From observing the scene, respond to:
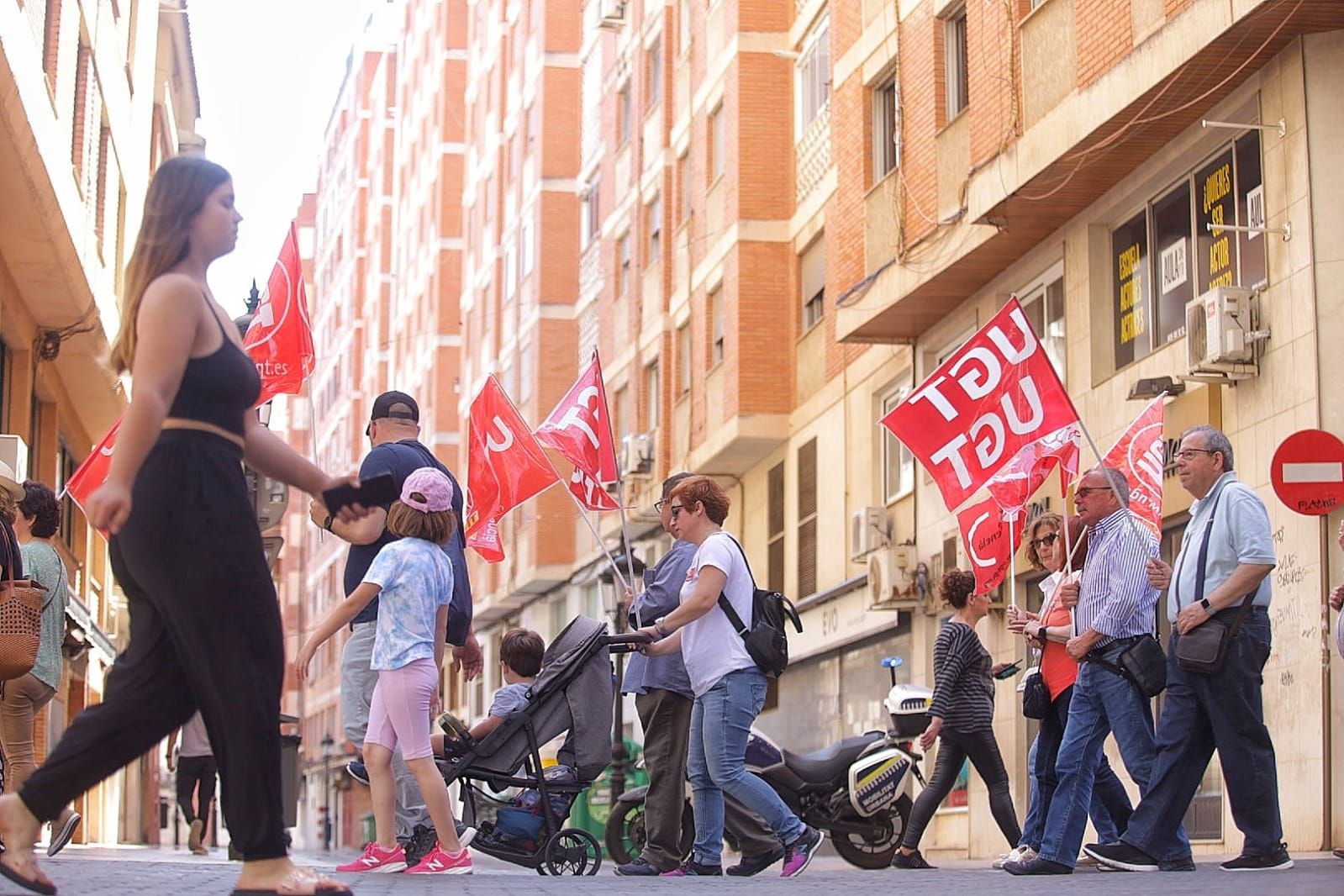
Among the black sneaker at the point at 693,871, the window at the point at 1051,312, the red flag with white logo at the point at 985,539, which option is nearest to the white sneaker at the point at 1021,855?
the black sneaker at the point at 693,871

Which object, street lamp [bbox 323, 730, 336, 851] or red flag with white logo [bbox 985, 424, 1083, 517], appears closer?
red flag with white logo [bbox 985, 424, 1083, 517]

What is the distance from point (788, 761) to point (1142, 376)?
214 inches

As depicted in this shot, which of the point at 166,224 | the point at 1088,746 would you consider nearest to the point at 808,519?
the point at 1088,746

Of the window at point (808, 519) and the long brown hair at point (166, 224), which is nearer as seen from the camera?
the long brown hair at point (166, 224)

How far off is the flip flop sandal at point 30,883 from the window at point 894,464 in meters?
18.8

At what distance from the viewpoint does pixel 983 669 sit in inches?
509

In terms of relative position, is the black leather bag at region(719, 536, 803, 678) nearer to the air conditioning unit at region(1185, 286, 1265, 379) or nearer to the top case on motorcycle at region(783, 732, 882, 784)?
the top case on motorcycle at region(783, 732, 882, 784)

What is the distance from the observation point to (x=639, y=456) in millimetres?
34094

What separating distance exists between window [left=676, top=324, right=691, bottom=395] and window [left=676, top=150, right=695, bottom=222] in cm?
174

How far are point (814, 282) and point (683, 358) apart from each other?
5393 mm

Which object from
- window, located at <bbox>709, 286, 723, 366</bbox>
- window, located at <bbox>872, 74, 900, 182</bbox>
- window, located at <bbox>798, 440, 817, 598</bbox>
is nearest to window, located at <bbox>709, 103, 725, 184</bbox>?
window, located at <bbox>709, 286, 723, 366</bbox>

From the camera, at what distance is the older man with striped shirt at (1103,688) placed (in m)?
9.77

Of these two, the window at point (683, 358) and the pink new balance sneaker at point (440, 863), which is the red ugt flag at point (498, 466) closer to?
the pink new balance sneaker at point (440, 863)

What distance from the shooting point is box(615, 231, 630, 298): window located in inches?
1481
